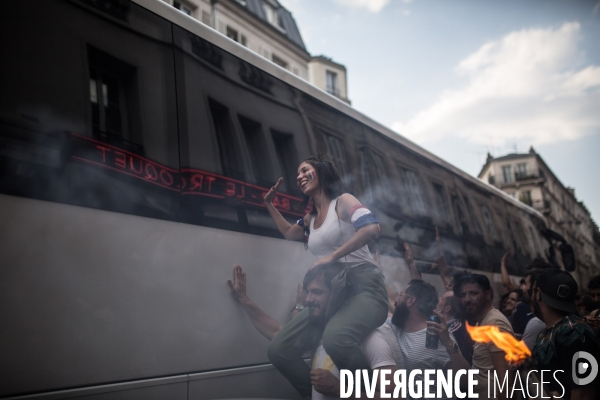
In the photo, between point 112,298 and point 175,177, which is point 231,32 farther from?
point 112,298

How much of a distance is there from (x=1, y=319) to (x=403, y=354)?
10.2 ft

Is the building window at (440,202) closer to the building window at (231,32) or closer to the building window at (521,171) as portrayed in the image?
the building window at (231,32)

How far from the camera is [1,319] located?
2.38 meters

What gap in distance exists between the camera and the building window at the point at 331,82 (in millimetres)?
30219

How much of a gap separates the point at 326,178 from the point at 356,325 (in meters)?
1.26

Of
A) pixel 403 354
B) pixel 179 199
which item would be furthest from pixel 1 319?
pixel 403 354

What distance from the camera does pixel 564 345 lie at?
11.6 feet

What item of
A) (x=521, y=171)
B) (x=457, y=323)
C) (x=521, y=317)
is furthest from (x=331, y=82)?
(x=521, y=171)

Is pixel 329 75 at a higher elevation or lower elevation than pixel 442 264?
higher

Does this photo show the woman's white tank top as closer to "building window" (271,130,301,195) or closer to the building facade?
"building window" (271,130,301,195)

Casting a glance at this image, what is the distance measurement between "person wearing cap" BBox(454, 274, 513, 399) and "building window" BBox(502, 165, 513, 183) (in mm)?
57433

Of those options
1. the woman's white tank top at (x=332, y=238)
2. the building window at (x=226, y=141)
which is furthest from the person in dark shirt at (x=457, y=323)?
the building window at (x=226, y=141)

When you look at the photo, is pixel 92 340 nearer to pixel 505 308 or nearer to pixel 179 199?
pixel 179 199

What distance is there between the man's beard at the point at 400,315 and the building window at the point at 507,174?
190ft
